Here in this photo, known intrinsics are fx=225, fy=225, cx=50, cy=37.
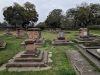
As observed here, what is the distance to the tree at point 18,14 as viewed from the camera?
2276 inches

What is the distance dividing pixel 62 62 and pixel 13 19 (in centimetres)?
4855

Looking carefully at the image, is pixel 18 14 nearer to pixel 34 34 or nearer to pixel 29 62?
pixel 34 34

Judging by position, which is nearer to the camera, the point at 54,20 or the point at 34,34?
the point at 34,34

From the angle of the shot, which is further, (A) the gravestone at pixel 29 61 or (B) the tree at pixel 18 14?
(B) the tree at pixel 18 14

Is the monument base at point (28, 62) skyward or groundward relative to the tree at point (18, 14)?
groundward

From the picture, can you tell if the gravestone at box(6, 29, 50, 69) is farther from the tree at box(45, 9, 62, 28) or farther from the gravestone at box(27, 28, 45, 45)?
the tree at box(45, 9, 62, 28)

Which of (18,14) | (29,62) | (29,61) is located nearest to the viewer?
(29,62)

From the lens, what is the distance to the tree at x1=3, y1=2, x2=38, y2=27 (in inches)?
2276

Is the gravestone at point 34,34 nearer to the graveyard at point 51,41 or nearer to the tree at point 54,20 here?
the graveyard at point 51,41

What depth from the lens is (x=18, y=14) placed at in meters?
58.2

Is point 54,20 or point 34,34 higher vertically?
point 54,20

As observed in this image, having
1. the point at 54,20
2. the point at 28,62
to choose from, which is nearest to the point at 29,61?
the point at 28,62

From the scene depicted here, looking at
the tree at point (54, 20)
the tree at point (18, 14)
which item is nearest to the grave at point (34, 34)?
the tree at point (18, 14)

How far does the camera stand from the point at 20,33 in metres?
30.8
